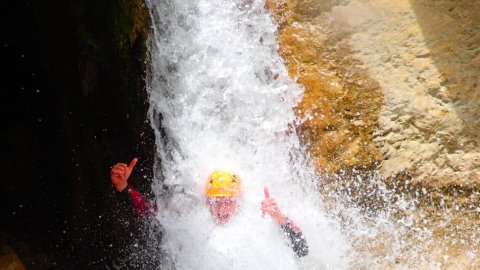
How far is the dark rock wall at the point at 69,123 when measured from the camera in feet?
11.9

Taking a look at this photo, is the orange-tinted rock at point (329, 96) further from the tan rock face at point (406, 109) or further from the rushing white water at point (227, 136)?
the rushing white water at point (227, 136)

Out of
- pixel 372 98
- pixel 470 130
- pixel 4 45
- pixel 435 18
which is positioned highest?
pixel 4 45

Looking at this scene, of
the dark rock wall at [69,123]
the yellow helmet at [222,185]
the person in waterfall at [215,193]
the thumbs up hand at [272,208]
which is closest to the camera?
the dark rock wall at [69,123]

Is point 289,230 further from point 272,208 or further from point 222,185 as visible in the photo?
point 222,185

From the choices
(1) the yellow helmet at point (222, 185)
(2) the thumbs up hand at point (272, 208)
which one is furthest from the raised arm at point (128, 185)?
(2) the thumbs up hand at point (272, 208)

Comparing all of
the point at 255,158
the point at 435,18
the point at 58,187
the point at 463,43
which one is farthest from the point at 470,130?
the point at 58,187

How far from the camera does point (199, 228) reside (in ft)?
15.3

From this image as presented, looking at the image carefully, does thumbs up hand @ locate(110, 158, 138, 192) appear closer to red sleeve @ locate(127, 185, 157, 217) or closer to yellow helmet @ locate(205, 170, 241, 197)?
red sleeve @ locate(127, 185, 157, 217)

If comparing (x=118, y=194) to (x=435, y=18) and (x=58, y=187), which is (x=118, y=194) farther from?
(x=435, y=18)

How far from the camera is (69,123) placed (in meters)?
4.02

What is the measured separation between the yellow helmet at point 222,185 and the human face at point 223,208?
6 centimetres

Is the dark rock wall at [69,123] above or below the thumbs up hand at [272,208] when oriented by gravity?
above

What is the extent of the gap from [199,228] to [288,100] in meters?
1.99

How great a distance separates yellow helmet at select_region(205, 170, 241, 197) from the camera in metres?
4.40
